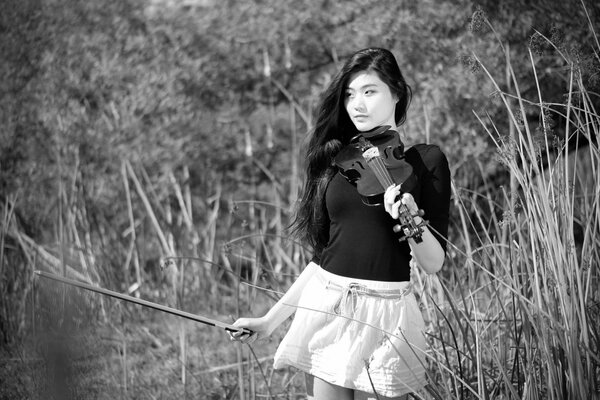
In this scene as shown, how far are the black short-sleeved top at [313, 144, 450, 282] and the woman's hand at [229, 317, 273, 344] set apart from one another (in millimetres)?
246

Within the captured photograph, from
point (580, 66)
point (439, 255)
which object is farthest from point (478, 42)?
point (439, 255)

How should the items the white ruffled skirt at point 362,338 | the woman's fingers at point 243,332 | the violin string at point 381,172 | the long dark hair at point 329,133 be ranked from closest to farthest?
the violin string at point 381,172 < the white ruffled skirt at point 362,338 < the woman's fingers at point 243,332 < the long dark hair at point 329,133

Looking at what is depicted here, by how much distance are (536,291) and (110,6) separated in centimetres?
506

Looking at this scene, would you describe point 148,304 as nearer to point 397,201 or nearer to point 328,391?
point 328,391

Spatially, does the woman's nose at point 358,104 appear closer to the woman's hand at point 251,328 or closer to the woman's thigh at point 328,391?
the woman's hand at point 251,328

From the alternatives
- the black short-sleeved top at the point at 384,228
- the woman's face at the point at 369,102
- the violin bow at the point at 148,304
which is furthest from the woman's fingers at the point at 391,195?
the violin bow at the point at 148,304

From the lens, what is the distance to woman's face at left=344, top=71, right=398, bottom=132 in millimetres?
2314

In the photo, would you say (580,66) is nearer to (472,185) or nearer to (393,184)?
(393,184)

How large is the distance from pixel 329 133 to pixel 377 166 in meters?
0.47

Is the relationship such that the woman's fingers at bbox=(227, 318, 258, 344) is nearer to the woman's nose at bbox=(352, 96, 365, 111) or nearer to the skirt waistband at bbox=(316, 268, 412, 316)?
the skirt waistband at bbox=(316, 268, 412, 316)

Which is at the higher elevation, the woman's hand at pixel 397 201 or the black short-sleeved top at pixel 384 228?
the woman's hand at pixel 397 201

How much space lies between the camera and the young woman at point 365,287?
84.0 inches

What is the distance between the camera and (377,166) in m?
2.01

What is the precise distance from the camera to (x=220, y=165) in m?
6.27
